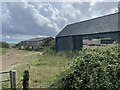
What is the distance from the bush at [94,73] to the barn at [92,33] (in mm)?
16492

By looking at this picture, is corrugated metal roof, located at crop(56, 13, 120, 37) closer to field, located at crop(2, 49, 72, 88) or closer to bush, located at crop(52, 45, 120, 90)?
field, located at crop(2, 49, 72, 88)

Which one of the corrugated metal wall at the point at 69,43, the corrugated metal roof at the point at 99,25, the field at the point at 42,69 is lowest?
the field at the point at 42,69

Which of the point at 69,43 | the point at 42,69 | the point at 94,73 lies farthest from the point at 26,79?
the point at 69,43

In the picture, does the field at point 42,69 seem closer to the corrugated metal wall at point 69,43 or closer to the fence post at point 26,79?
the fence post at point 26,79

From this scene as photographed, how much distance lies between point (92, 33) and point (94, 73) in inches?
897

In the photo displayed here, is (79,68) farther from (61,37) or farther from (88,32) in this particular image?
(61,37)

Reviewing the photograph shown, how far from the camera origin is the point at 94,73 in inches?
319

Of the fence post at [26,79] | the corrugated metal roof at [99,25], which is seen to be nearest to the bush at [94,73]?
the fence post at [26,79]

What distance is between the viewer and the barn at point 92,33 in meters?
27.0

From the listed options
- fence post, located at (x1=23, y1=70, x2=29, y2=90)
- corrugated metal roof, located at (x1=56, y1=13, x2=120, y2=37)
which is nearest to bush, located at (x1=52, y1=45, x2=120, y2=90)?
fence post, located at (x1=23, y1=70, x2=29, y2=90)

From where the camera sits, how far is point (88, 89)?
26.2ft

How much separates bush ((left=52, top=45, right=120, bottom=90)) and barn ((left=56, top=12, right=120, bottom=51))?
16492 mm

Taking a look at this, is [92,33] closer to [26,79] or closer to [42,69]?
[42,69]

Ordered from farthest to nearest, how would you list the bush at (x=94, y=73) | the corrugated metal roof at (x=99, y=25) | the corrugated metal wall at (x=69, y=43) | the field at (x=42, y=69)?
the corrugated metal wall at (x=69, y=43) → the corrugated metal roof at (x=99, y=25) → the field at (x=42, y=69) → the bush at (x=94, y=73)
